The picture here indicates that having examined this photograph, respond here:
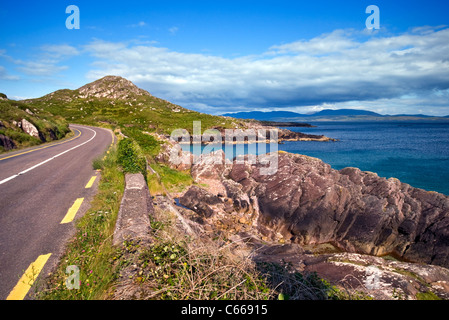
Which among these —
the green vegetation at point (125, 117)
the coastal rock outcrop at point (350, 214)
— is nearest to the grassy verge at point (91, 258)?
the coastal rock outcrop at point (350, 214)

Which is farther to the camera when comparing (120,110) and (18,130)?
(120,110)

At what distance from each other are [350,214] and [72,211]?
55.8 ft

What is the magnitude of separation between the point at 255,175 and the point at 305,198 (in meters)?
6.30

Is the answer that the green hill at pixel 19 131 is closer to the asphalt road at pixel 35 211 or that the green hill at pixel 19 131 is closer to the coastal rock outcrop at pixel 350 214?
the asphalt road at pixel 35 211

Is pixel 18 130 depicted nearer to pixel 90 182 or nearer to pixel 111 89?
pixel 90 182

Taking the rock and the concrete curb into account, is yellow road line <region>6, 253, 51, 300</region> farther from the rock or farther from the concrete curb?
the rock

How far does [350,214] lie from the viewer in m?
16.4

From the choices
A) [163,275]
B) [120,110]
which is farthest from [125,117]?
[163,275]

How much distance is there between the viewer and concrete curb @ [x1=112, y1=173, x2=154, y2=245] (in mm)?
4635

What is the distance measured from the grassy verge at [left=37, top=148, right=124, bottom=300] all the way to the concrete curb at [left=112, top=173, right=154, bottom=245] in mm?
212

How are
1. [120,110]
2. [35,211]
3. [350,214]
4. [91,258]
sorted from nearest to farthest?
[91,258] < [35,211] < [350,214] < [120,110]

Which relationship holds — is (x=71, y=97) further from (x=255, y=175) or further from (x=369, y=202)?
(x=369, y=202)

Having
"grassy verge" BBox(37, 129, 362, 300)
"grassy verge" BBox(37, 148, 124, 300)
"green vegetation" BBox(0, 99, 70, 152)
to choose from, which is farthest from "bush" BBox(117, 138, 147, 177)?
"green vegetation" BBox(0, 99, 70, 152)

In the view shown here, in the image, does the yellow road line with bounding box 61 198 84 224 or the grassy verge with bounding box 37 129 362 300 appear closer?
the grassy verge with bounding box 37 129 362 300
